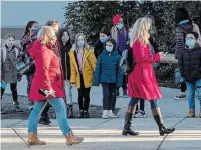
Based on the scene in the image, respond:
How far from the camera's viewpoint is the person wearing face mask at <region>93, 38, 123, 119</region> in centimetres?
936

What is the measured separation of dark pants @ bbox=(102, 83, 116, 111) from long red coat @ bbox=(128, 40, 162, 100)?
187 cm

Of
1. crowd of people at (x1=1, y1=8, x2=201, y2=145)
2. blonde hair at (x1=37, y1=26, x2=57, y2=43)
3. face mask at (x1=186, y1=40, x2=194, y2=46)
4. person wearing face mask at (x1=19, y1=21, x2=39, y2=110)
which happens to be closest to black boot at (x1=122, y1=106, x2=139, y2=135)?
crowd of people at (x1=1, y1=8, x2=201, y2=145)

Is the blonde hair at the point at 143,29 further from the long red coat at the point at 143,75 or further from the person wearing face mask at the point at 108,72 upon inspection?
the person wearing face mask at the point at 108,72

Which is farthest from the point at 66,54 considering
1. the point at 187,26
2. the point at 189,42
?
the point at 187,26

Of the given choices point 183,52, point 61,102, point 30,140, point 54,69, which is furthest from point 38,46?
point 183,52

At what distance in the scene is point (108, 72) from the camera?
368 inches

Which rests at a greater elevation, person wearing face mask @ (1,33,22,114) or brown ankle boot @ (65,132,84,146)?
person wearing face mask @ (1,33,22,114)

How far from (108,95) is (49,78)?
2.67 meters

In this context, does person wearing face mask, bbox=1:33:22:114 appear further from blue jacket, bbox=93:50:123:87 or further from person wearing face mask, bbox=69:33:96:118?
blue jacket, bbox=93:50:123:87

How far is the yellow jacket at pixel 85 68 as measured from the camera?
9.53m

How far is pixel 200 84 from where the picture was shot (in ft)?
30.5

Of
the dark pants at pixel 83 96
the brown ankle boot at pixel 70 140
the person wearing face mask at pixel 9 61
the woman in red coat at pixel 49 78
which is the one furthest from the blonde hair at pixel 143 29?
the person wearing face mask at pixel 9 61

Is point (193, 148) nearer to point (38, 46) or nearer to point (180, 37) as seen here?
point (38, 46)

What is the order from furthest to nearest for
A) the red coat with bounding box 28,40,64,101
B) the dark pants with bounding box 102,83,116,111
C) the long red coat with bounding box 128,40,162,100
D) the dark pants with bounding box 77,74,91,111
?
the dark pants with bounding box 77,74,91,111
the dark pants with bounding box 102,83,116,111
the long red coat with bounding box 128,40,162,100
the red coat with bounding box 28,40,64,101
